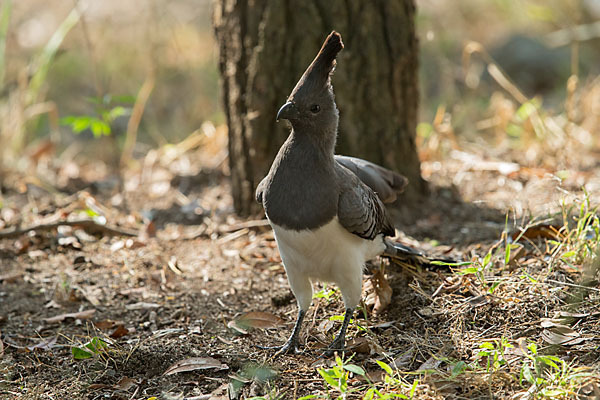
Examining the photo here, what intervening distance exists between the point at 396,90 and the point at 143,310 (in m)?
2.40

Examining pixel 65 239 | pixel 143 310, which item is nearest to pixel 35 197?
pixel 65 239

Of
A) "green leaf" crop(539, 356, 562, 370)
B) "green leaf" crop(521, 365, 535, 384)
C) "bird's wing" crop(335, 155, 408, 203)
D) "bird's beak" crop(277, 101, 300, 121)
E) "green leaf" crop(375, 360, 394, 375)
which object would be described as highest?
"bird's beak" crop(277, 101, 300, 121)

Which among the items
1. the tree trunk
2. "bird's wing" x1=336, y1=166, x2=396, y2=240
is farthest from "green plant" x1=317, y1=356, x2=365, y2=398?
the tree trunk

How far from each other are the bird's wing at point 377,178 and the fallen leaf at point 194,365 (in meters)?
1.42

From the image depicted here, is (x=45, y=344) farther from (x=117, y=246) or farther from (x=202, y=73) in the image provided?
(x=202, y=73)

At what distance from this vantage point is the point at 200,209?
5.50 m

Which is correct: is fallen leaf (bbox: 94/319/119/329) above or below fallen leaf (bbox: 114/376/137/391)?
above

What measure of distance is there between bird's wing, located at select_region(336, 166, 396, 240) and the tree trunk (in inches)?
47.5

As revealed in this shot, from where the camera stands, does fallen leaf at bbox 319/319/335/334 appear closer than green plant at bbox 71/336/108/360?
No

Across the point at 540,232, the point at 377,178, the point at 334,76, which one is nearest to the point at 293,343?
the point at 377,178

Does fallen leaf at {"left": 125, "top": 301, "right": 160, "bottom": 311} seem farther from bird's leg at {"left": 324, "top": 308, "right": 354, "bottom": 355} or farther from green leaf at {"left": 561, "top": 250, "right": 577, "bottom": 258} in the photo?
green leaf at {"left": 561, "top": 250, "right": 577, "bottom": 258}

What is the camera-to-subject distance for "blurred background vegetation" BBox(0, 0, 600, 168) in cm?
652

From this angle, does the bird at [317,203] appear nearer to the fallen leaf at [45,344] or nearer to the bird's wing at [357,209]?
the bird's wing at [357,209]

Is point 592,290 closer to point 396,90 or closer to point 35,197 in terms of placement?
point 396,90
